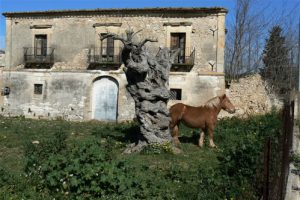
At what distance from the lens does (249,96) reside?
20891 mm

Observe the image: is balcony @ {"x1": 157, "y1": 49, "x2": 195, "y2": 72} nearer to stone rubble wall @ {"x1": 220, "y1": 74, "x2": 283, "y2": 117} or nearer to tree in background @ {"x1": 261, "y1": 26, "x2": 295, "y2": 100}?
stone rubble wall @ {"x1": 220, "y1": 74, "x2": 283, "y2": 117}

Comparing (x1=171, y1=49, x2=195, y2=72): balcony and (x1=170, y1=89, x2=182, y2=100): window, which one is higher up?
(x1=171, y1=49, x2=195, y2=72): balcony

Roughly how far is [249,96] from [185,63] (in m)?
3.88

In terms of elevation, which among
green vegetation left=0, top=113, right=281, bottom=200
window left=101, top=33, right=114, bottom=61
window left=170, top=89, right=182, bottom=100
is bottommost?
green vegetation left=0, top=113, right=281, bottom=200

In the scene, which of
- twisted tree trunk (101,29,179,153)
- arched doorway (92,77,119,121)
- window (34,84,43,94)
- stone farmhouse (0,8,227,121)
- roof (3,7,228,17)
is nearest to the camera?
twisted tree trunk (101,29,179,153)

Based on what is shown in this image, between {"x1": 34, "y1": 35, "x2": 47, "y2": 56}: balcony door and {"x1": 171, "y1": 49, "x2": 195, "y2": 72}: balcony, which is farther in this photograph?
{"x1": 34, "y1": 35, "x2": 47, "y2": 56}: balcony door

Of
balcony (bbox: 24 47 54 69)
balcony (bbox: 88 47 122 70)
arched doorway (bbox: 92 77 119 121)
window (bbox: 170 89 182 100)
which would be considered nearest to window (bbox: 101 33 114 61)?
balcony (bbox: 88 47 122 70)

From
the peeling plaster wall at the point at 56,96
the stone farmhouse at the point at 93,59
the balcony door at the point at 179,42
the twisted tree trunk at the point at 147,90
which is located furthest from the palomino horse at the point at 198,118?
the peeling plaster wall at the point at 56,96

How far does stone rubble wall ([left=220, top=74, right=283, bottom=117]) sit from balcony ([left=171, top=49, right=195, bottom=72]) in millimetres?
2467

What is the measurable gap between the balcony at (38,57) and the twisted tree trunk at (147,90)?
1373 centimetres

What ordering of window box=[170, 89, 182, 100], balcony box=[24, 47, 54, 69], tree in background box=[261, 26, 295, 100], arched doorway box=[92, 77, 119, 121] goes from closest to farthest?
window box=[170, 89, 182, 100]
arched doorway box=[92, 77, 119, 121]
balcony box=[24, 47, 54, 69]
tree in background box=[261, 26, 295, 100]

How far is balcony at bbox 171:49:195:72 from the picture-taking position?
20656 mm

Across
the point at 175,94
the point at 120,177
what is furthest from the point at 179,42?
the point at 120,177

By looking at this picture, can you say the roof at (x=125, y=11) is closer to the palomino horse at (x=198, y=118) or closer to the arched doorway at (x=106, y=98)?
the arched doorway at (x=106, y=98)
